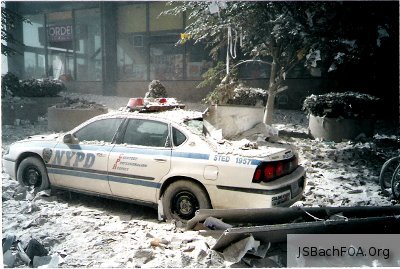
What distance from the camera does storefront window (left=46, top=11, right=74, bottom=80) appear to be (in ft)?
64.3

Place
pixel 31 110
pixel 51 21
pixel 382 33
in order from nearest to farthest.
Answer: pixel 382 33 → pixel 31 110 → pixel 51 21

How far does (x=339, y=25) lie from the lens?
261 inches

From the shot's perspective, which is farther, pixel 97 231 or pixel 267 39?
pixel 267 39

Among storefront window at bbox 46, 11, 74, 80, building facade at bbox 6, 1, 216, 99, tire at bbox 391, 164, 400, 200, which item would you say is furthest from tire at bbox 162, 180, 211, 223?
storefront window at bbox 46, 11, 74, 80

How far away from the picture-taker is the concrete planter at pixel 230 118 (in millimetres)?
4754

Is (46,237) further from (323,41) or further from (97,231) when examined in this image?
(323,41)

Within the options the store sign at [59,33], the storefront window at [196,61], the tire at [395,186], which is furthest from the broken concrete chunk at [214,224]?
the store sign at [59,33]

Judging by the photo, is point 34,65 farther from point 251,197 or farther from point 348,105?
point 251,197

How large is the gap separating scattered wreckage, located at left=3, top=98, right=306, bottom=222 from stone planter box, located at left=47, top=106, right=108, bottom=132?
188 inches

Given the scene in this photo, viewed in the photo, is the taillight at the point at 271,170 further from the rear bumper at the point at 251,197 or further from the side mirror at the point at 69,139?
the side mirror at the point at 69,139

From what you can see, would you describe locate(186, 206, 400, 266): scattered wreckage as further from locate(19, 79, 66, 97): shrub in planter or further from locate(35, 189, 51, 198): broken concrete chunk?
locate(19, 79, 66, 97): shrub in planter

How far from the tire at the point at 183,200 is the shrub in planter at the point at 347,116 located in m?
5.72

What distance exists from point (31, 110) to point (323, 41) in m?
9.54


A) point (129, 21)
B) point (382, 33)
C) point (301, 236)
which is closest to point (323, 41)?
point (382, 33)
